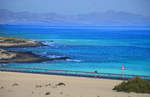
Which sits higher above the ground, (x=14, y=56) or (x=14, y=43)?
(x=14, y=43)

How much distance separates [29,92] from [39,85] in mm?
1977

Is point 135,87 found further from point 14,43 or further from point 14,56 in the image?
point 14,43

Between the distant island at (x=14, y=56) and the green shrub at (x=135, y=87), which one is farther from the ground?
the distant island at (x=14, y=56)

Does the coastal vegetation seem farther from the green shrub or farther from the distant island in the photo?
the green shrub

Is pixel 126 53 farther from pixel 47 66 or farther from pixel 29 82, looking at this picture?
pixel 29 82

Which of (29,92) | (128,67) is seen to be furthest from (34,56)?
(29,92)

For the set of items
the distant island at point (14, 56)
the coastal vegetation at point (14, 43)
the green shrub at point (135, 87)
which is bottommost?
the green shrub at point (135, 87)

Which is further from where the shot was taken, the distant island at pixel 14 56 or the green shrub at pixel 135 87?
the distant island at pixel 14 56

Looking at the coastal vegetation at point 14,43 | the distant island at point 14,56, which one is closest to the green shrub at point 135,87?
the distant island at point 14,56

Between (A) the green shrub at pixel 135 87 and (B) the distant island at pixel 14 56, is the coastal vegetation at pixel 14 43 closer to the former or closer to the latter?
(B) the distant island at pixel 14 56

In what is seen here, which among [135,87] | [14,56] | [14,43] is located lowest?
[135,87]

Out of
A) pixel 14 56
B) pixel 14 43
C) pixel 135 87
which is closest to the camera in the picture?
pixel 135 87

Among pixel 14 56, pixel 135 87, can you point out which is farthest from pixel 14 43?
pixel 135 87

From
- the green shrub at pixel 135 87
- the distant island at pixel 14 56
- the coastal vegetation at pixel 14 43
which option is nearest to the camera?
the green shrub at pixel 135 87
